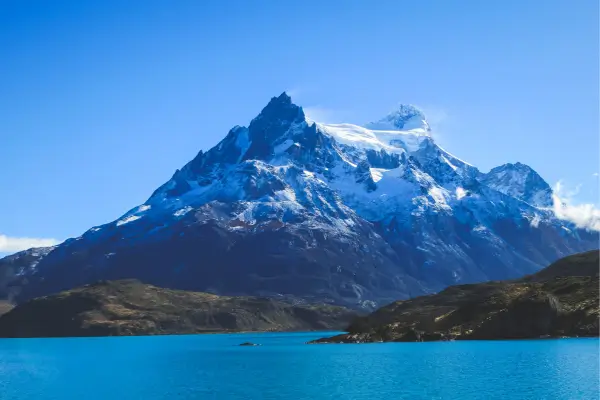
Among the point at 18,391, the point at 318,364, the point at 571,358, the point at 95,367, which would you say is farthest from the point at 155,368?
the point at 571,358

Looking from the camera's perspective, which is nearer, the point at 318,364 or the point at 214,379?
the point at 214,379

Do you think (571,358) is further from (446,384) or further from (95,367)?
(95,367)

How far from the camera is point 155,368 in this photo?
185m

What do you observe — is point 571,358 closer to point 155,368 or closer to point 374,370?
point 374,370

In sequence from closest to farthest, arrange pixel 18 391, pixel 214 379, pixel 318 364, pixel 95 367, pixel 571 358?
pixel 18 391, pixel 214 379, pixel 571 358, pixel 318 364, pixel 95 367

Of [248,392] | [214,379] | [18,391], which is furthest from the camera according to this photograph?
[214,379]

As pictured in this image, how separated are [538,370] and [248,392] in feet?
175

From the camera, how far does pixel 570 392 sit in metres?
110

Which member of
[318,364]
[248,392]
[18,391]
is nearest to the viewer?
[248,392]

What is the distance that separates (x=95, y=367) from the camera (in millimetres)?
196875

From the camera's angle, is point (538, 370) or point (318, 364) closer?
point (538, 370)

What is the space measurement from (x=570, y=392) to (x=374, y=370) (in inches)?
2084

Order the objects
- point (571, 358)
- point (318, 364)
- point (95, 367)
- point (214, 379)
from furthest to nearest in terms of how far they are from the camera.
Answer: point (95, 367) < point (318, 364) < point (571, 358) < point (214, 379)

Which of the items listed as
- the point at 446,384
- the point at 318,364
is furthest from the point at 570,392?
the point at 318,364
